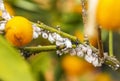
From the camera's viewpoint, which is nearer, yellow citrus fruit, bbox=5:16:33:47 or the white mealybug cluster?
yellow citrus fruit, bbox=5:16:33:47

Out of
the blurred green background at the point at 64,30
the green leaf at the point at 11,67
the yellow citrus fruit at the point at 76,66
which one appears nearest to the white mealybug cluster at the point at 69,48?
the green leaf at the point at 11,67

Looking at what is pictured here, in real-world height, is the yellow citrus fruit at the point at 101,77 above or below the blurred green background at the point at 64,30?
below

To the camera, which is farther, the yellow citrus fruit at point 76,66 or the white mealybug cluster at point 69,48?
the yellow citrus fruit at point 76,66

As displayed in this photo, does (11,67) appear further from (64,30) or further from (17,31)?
(64,30)

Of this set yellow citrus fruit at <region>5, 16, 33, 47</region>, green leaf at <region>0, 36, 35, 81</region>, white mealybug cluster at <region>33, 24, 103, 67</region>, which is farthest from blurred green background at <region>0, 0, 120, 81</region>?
green leaf at <region>0, 36, 35, 81</region>

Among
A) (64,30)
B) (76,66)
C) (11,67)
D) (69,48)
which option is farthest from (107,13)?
(64,30)

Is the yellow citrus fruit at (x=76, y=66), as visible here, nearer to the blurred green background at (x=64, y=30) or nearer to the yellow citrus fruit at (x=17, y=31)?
the blurred green background at (x=64, y=30)

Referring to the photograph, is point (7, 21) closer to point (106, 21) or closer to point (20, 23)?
point (20, 23)

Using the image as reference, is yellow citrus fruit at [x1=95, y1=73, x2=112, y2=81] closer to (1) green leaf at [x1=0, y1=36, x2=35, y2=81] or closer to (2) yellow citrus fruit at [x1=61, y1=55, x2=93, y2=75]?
(2) yellow citrus fruit at [x1=61, y1=55, x2=93, y2=75]
